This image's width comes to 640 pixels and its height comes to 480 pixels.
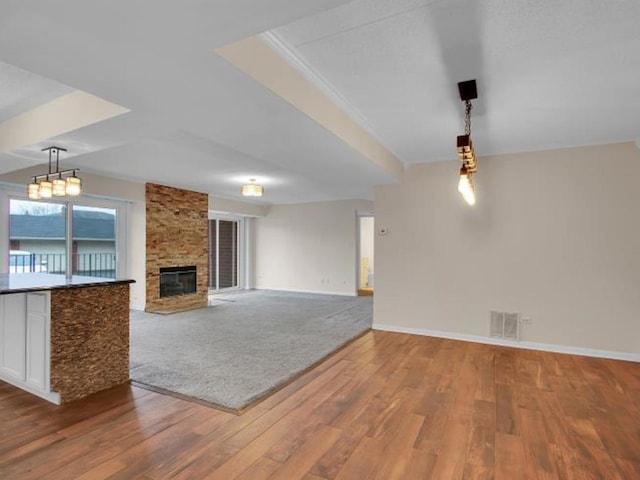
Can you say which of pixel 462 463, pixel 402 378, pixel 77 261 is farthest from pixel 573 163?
pixel 77 261

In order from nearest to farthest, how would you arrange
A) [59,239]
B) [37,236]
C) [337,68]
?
[337,68] → [37,236] → [59,239]

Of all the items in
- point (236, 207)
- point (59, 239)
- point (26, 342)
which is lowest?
point (26, 342)

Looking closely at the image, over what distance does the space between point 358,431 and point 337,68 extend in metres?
Result: 2.55

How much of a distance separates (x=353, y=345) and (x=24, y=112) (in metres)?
4.32

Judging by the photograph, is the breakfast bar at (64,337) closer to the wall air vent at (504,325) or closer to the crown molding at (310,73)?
the crown molding at (310,73)

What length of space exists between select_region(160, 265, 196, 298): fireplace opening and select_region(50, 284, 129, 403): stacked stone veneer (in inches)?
145

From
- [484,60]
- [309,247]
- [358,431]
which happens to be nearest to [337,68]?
[484,60]

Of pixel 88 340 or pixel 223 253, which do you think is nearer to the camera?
pixel 88 340

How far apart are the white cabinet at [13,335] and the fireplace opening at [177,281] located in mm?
3556

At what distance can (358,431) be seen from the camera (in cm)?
243

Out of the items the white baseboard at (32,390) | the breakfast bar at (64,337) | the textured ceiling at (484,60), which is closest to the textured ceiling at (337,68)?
the textured ceiling at (484,60)

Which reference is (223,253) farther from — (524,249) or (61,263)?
(524,249)

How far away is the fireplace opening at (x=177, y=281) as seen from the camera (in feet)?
22.5

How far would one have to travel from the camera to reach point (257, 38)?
6.59 feet
